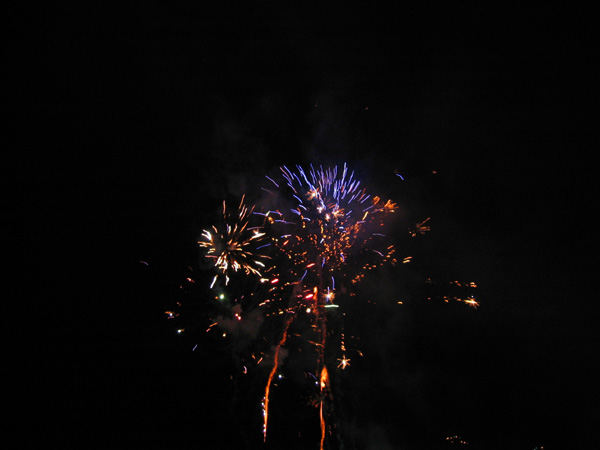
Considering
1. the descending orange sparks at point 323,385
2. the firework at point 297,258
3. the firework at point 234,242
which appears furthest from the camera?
the descending orange sparks at point 323,385

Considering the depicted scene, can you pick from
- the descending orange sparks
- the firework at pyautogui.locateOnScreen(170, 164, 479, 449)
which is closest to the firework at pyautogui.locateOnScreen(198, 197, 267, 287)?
the firework at pyautogui.locateOnScreen(170, 164, 479, 449)

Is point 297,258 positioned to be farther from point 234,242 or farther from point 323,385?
point 323,385

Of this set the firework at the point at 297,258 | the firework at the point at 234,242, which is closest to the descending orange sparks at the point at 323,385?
the firework at the point at 297,258

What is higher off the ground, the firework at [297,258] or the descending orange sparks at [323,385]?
the firework at [297,258]

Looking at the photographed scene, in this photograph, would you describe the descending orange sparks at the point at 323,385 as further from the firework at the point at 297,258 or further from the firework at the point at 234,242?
the firework at the point at 234,242

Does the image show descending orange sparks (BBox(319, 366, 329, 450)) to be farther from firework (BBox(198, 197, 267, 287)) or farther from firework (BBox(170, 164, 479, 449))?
firework (BBox(198, 197, 267, 287))

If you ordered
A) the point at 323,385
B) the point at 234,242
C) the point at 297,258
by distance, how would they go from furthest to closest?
the point at 323,385, the point at 297,258, the point at 234,242

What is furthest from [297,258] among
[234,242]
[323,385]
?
[323,385]

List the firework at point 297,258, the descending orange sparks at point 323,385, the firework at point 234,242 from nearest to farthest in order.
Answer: the firework at point 234,242 < the firework at point 297,258 < the descending orange sparks at point 323,385

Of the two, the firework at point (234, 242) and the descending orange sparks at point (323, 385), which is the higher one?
the firework at point (234, 242)

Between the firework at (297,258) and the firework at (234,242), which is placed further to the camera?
the firework at (297,258)

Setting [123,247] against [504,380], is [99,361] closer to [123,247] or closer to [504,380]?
[123,247]

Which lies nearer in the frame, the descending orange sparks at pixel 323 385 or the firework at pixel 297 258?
the firework at pixel 297 258

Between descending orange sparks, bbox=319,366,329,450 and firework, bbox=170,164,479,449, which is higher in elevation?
firework, bbox=170,164,479,449
